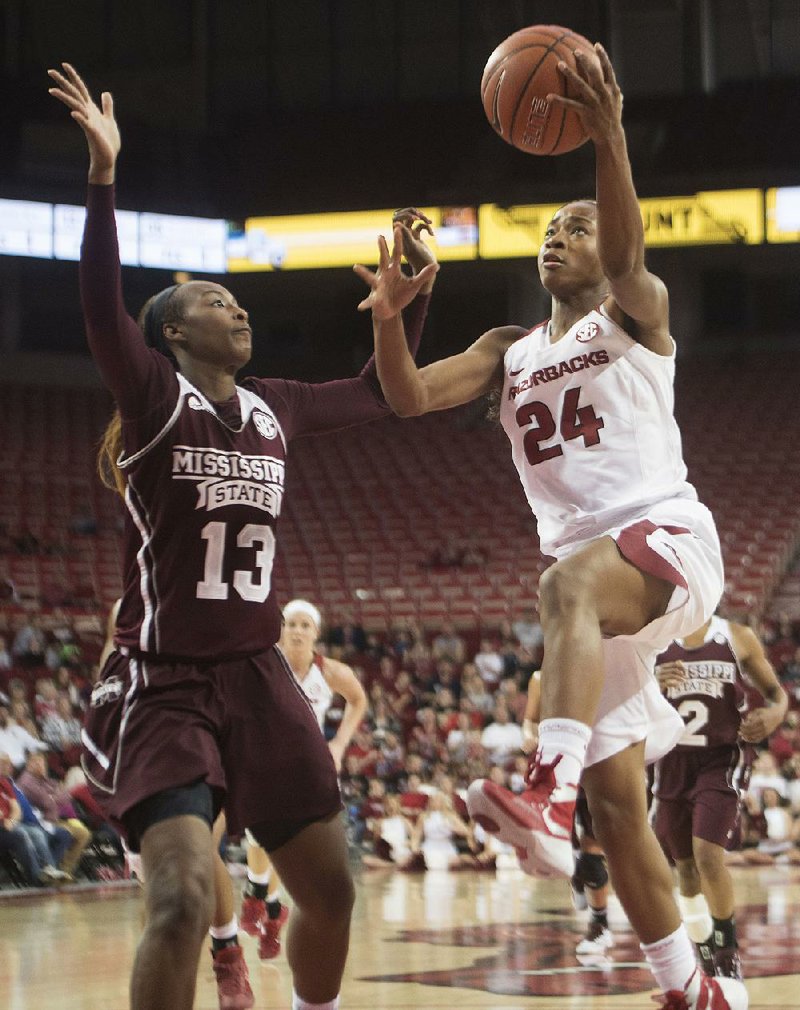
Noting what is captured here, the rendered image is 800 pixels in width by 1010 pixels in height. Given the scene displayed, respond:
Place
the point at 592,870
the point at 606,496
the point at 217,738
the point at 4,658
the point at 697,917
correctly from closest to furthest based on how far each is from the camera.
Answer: the point at 217,738, the point at 606,496, the point at 697,917, the point at 592,870, the point at 4,658

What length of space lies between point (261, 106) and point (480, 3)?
442 cm

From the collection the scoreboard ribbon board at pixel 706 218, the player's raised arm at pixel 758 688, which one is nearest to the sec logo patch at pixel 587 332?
the player's raised arm at pixel 758 688

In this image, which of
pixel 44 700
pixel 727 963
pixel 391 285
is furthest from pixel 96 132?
pixel 44 700

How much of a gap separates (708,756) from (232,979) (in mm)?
2749

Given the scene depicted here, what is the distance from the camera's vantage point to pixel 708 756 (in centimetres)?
735

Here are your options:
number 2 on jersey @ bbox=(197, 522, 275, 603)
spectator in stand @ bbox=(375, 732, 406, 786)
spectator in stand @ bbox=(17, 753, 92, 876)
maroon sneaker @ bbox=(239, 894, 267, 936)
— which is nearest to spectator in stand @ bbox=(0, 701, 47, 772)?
spectator in stand @ bbox=(17, 753, 92, 876)

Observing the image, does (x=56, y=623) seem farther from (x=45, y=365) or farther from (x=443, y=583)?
(x=45, y=365)

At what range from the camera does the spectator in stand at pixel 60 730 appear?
44.5 ft

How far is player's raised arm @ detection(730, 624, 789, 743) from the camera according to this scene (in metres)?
6.95

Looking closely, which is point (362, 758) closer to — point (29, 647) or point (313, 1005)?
point (29, 647)

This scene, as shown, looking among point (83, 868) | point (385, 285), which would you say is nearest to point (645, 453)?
point (385, 285)

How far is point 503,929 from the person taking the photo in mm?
8844

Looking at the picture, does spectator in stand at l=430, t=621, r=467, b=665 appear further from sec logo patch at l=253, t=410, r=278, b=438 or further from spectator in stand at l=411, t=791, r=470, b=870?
sec logo patch at l=253, t=410, r=278, b=438

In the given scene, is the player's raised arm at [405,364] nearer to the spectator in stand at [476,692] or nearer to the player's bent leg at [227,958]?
the player's bent leg at [227,958]
